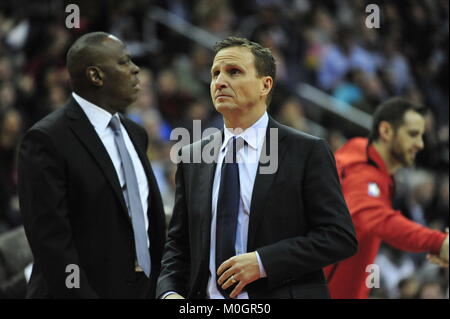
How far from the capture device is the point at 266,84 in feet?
11.0

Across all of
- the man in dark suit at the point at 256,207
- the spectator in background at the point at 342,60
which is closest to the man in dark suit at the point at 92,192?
the man in dark suit at the point at 256,207

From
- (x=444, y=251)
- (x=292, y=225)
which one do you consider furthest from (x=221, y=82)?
(x=444, y=251)

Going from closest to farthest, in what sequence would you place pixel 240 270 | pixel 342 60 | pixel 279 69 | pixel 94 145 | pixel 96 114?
1. pixel 240 270
2. pixel 94 145
3. pixel 96 114
4. pixel 279 69
5. pixel 342 60

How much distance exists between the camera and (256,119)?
3.32m

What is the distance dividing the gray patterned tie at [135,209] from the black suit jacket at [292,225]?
0.66 metres

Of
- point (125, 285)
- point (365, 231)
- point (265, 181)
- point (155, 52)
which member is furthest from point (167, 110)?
point (265, 181)

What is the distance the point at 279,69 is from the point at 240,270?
8.50 meters

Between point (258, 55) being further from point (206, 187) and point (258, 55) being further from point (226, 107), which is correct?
point (206, 187)

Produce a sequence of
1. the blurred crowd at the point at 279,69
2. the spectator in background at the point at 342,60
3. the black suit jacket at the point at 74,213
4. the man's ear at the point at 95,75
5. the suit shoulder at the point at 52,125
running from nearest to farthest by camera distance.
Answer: the black suit jacket at the point at 74,213 < the suit shoulder at the point at 52,125 < the man's ear at the point at 95,75 < the blurred crowd at the point at 279,69 < the spectator in background at the point at 342,60

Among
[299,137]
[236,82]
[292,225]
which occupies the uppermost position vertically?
[236,82]

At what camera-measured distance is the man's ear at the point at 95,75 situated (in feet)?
13.3

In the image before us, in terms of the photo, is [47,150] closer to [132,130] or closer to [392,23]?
[132,130]

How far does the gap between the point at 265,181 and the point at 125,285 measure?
109 cm

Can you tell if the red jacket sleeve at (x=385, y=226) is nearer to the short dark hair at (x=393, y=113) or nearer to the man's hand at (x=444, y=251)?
the man's hand at (x=444, y=251)
